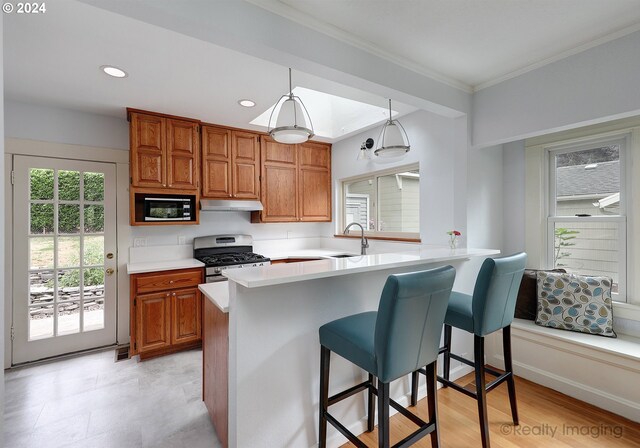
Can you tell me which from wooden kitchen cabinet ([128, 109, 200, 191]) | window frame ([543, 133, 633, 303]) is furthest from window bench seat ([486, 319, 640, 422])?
wooden kitchen cabinet ([128, 109, 200, 191])

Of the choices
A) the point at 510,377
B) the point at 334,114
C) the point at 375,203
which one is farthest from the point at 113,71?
the point at 510,377

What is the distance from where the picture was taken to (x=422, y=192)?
3209 mm

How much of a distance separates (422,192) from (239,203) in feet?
6.98

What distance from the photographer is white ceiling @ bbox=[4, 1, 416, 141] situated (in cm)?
Result: 178

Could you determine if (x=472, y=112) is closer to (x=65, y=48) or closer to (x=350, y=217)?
(x=350, y=217)

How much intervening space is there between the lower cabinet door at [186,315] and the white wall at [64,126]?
1765 mm

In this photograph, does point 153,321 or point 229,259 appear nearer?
point 153,321

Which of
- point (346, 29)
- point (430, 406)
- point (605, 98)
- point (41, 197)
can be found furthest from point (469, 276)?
point (41, 197)

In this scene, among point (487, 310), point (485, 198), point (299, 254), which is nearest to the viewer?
point (487, 310)

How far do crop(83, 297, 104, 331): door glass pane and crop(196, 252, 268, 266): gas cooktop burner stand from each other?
1074mm

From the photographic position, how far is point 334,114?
4.13 m

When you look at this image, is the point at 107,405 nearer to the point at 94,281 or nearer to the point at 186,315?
the point at 186,315

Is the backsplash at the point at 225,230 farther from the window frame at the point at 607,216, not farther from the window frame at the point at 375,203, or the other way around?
the window frame at the point at 607,216

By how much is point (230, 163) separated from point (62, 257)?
1.95 meters
